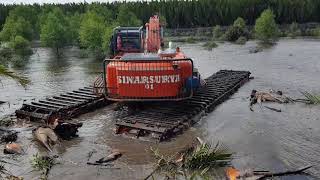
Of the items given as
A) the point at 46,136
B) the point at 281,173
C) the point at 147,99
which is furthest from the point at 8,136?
the point at 281,173

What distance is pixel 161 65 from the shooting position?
1336 cm

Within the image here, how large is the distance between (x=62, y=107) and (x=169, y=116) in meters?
3.82

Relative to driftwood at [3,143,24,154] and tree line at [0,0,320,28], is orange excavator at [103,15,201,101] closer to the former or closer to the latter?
driftwood at [3,143,24,154]

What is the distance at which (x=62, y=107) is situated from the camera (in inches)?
581

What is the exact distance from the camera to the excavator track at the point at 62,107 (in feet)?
47.1

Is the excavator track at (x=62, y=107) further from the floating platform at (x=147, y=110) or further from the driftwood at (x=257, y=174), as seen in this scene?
the driftwood at (x=257, y=174)

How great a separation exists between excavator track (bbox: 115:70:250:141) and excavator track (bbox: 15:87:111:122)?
6.14 ft

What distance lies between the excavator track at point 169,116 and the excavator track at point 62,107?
1.87 metres

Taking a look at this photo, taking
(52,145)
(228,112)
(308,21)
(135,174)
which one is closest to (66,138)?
(52,145)

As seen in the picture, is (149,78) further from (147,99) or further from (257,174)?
(257,174)

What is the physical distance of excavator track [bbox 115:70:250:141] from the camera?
12.5m

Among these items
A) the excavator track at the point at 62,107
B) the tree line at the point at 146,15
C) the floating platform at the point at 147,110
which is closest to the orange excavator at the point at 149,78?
the floating platform at the point at 147,110

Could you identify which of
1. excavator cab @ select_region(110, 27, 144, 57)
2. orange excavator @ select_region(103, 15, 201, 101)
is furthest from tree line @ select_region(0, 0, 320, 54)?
orange excavator @ select_region(103, 15, 201, 101)

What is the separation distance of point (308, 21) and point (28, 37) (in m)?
41.2
